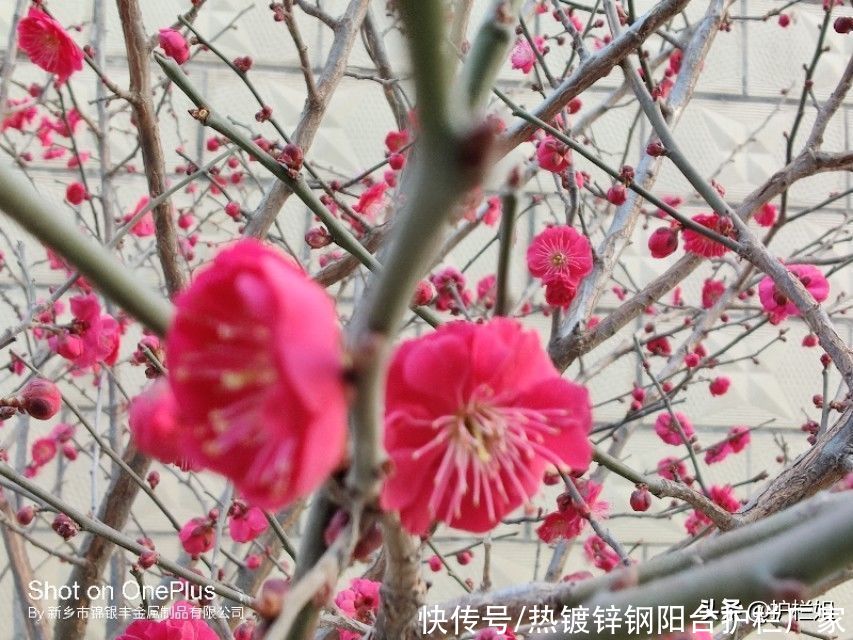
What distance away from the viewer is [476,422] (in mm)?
362

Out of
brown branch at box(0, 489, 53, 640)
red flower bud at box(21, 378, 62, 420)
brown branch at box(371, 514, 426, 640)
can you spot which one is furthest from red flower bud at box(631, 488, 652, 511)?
brown branch at box(0, 489, 53, 640)

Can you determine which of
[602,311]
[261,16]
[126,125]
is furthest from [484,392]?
[126,125]

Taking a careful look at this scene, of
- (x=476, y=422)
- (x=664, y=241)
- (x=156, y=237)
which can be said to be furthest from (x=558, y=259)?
(x=476, y=422)

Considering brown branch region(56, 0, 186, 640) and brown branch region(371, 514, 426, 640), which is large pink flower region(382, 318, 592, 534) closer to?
brown branch region(371, 514, 426, 640)

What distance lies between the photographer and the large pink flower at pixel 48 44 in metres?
1.13

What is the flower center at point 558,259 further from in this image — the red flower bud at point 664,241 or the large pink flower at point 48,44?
the large pink flower at point 48,44

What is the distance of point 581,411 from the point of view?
0.36 meters

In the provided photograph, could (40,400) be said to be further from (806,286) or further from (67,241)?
(806,286)

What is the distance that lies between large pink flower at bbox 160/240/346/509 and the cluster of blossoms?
0.70 m

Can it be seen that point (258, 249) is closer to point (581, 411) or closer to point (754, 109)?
point (581, 411)

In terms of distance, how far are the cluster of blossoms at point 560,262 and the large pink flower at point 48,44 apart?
724 millimetres

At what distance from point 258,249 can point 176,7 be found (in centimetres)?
212

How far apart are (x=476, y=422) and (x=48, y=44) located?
1087 mm

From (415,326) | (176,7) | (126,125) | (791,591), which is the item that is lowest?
(791,591)
